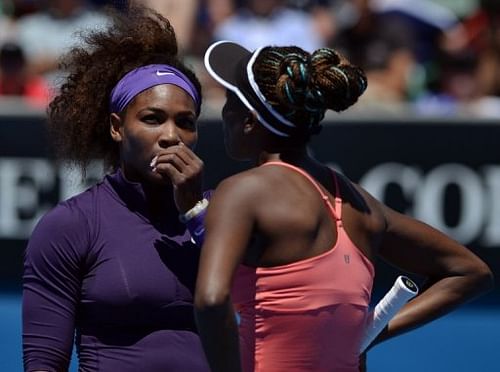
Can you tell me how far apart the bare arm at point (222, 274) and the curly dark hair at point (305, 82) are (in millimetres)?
250

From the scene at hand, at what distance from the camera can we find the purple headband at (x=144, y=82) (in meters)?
3.15

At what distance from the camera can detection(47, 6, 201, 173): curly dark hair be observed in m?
3.29

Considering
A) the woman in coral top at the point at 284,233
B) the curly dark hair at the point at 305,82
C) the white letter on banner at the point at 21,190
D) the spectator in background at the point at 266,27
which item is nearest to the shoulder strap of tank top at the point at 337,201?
the woman in coral top at the point at 284,233

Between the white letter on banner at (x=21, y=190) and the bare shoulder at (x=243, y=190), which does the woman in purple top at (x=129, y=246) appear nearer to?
the bare shoulder at (x=243, y=190)

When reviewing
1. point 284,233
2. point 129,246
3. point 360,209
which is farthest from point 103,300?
point 360,209

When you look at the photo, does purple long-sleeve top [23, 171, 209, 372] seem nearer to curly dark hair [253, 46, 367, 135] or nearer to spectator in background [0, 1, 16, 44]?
curly dark hair [253, 46, 367, 135]

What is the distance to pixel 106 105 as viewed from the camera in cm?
328

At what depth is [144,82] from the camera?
3.15 m

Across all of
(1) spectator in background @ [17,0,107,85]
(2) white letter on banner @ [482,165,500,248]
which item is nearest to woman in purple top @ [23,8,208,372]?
(2) white letter on banner @ [482,165,500,248]

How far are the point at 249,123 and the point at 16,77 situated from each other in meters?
5.47

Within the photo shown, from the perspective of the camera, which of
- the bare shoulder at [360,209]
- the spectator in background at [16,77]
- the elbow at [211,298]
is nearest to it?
the elbow at [211,298]

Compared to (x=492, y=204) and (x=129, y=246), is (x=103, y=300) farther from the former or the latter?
(x=492, y=204)

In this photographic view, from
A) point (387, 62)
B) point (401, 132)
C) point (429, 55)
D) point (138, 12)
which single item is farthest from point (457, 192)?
point (138, 12)

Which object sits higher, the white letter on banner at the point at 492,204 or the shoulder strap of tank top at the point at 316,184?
the shoulder strap of tank top at the point at 316,184
